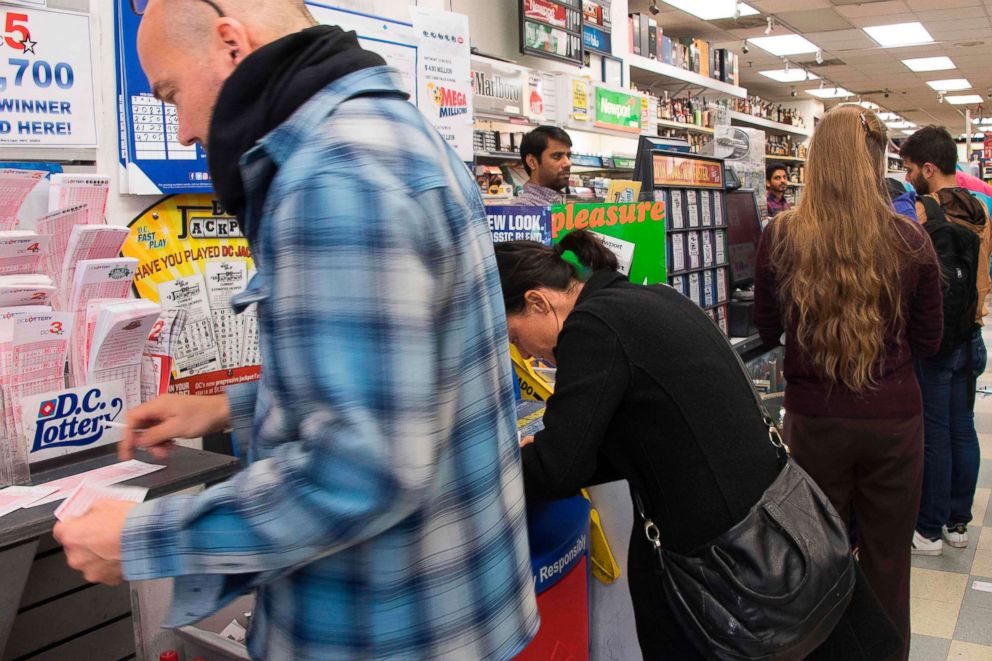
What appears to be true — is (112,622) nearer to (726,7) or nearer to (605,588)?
(605,588)

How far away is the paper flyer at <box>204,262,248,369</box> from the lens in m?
2.38

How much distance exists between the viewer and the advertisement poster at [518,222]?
3.03 m

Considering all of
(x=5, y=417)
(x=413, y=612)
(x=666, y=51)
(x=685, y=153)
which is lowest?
(x=413, y=612)

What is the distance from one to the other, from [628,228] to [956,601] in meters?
2.05

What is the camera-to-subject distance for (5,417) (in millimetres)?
1523

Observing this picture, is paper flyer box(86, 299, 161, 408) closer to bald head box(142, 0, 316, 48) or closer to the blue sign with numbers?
the blue sign with numbers

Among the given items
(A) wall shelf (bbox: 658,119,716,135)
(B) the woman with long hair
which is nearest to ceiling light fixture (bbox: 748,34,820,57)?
(A) wall shelf (bbox: 658,119,716,135)

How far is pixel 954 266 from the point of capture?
359 centimetres

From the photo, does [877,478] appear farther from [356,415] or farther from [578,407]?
[356,415]

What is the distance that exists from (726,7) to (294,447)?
386 inches

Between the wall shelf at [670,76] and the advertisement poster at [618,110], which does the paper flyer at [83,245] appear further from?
the wall shelf at [670,76]

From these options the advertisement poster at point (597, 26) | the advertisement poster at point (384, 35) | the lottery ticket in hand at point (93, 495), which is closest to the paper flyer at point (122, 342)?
Result: the lottery ticket in hand at point (93, 495)

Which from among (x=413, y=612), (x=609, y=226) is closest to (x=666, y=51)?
(x=609, y=226)

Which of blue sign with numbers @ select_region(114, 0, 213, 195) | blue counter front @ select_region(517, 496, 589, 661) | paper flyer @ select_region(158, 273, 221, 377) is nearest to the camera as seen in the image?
blue counter front @ select_region(517, 496, 589, 661)
